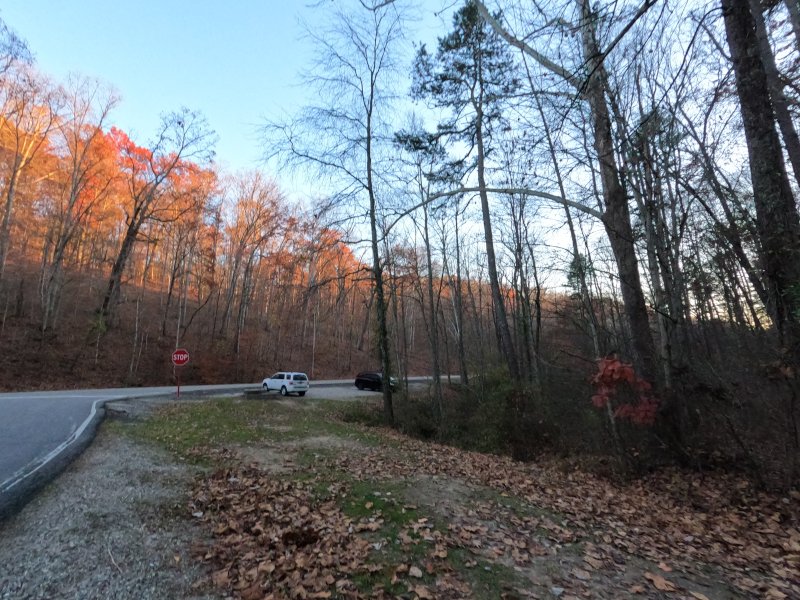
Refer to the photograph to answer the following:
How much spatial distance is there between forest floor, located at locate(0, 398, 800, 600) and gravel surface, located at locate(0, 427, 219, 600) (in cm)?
2

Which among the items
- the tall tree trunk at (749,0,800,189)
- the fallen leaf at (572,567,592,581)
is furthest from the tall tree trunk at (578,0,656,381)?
the fallen leaf at (572,567,592,581)

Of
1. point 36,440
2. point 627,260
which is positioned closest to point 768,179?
point 627,260

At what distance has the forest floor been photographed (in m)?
3.30

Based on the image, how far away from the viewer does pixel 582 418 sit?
1024 centimetres

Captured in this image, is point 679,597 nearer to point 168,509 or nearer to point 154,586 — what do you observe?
point 154,586

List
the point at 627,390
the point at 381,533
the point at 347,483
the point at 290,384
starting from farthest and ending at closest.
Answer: the point at 290,384
the point at 627,390
the point at 347,483
the point at 381,533

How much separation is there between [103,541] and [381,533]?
2.64m

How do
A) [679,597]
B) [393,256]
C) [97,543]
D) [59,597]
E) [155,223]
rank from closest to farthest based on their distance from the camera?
[59,597] < [679,597] < [97,543] < [393,256] < [155,223]

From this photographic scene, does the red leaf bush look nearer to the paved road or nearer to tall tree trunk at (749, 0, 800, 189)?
tall tree trunk at (749, 0, 800, 189)

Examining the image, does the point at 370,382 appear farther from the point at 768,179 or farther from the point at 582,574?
the point at 768,179

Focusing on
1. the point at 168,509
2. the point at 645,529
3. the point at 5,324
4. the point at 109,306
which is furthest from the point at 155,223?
the point at 645,529

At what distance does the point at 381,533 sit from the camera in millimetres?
4199

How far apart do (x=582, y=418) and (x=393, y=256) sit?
946 centimetres

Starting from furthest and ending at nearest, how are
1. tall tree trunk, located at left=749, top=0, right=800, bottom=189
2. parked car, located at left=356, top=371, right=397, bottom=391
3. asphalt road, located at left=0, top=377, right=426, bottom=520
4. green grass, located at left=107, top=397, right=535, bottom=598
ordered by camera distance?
parked car, located at left=356, top=371, right=397, bottom=391, tall tree trunk, located at left=749, top=0, right=800, bottom=189, asphalt road, located at left=0, top=377, right=426, bottom=520, green grass, located at left=107, top=397, right=535, bottom=598
